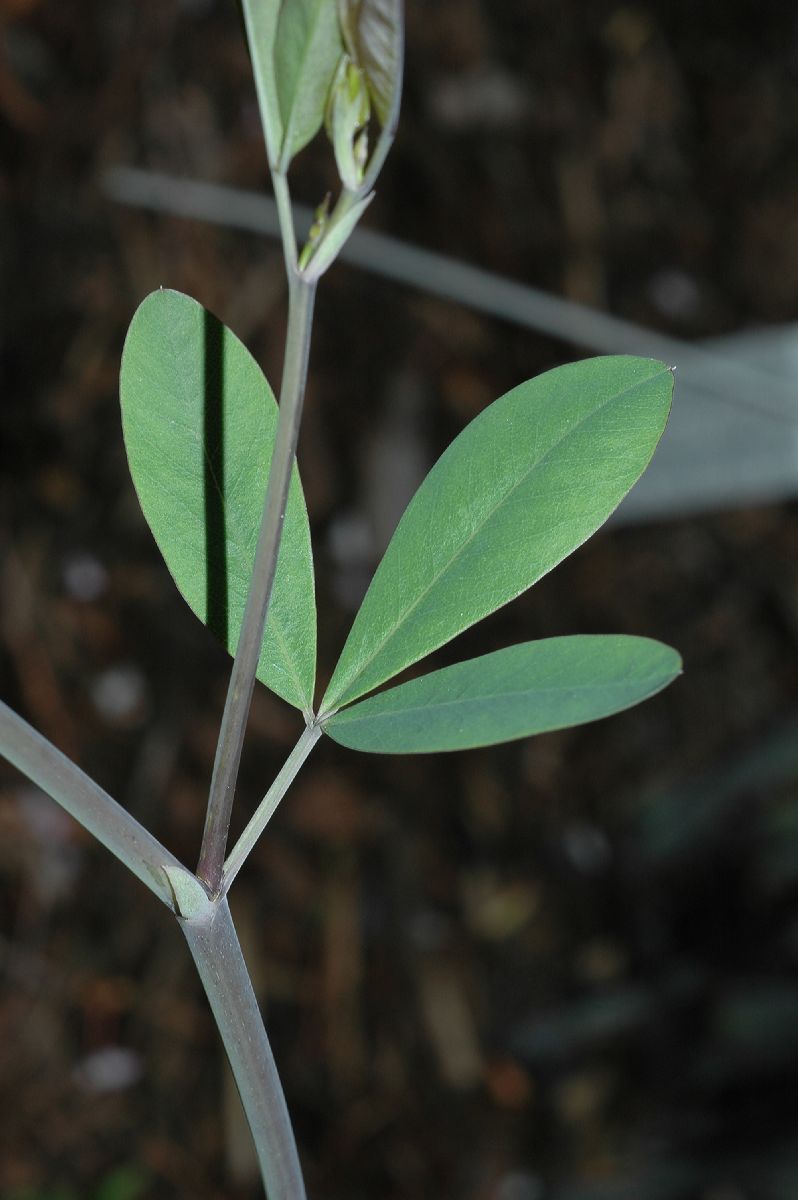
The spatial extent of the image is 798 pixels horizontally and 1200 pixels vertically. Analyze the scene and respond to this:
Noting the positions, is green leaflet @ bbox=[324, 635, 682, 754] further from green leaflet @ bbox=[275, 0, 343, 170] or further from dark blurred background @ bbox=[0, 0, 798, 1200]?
dark blurred background @ bbox=[0, 0, 798, 1200]

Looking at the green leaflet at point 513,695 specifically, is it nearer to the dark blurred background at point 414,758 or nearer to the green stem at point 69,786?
the green stem at point 69,786

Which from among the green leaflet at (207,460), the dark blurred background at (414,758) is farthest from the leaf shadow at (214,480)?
the dark blurred background at (414,758)

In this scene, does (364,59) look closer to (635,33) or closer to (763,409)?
(763,409)

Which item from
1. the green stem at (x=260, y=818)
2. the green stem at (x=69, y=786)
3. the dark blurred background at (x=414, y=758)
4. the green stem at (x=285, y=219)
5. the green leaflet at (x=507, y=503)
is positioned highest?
the green stem at (x=285, y=219)

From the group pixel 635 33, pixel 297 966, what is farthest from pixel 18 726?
pixel 635 33

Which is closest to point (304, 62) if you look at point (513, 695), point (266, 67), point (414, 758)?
point (266, 67)

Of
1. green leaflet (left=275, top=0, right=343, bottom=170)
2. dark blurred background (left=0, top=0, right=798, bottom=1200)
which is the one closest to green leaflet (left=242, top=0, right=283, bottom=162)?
green leaflet (left=275, top=0, right=343, bottom=170)
